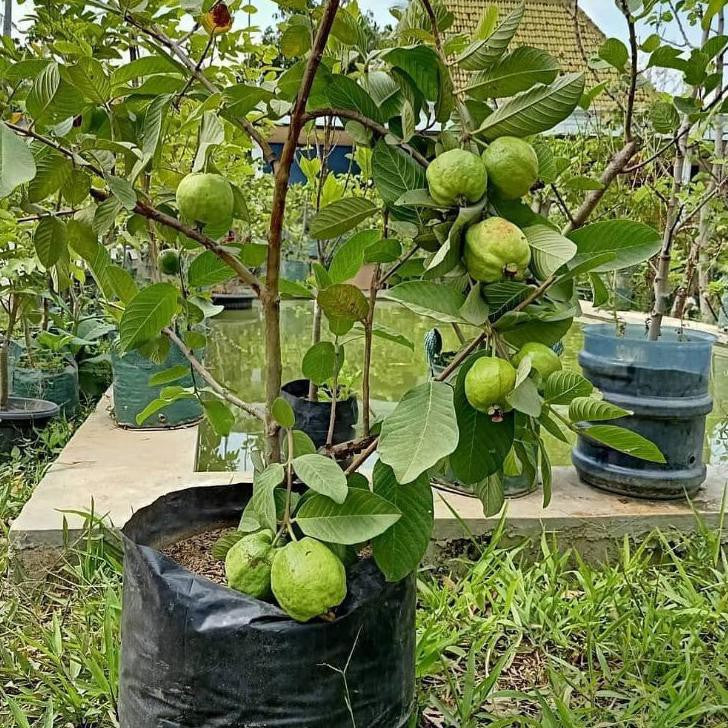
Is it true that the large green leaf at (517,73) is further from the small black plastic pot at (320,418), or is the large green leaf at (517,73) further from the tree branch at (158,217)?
the small black plastic pot at (320,418)

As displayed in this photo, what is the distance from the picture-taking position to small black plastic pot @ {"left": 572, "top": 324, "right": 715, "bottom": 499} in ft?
8.28

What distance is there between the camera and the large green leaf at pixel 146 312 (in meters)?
1.09

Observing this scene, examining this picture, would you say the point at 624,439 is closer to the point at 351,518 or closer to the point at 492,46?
the point at 351,518

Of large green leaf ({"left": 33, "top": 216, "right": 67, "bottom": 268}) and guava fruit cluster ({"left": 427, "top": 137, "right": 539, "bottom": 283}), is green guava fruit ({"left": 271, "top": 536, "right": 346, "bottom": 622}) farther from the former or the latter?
large green leaf ({"left": 33, "top": 216, "right": 67, "bottom": 268})

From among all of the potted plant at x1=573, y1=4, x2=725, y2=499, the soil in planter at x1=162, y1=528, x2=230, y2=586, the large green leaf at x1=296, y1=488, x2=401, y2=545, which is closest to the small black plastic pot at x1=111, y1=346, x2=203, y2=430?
the potted plant at x1=573, y1=4, x2=725, y2=499

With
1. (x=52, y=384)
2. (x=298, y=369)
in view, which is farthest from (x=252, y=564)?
(x=298, y=369)

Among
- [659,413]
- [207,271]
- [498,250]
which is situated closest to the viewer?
[498,250]

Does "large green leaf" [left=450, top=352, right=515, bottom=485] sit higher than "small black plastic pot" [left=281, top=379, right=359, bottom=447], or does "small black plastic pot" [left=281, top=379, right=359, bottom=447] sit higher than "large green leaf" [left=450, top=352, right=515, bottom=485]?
"large green leaf" [left=450, top=352, right=515, bottom=485]

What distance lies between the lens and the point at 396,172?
1001 mm

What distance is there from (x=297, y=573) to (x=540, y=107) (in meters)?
0.63

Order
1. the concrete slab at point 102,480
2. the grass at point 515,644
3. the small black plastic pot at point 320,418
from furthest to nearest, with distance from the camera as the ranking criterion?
1. the small black plastic pot at point 320,418
2. the concrete slab at point 102,480
3. the grass at point 515,644

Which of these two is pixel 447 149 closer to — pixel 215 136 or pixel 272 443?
pixel 215 136

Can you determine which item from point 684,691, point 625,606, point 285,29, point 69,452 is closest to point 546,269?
point 285,29

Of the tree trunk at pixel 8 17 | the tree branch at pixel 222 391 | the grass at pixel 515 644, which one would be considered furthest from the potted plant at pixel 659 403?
the tree trunk at pixel 8 17
